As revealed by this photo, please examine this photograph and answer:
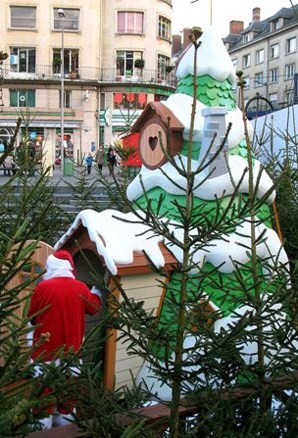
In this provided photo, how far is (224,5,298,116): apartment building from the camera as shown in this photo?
1748 inches

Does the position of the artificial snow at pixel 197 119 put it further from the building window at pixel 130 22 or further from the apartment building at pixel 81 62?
the building window at pixel 130 22

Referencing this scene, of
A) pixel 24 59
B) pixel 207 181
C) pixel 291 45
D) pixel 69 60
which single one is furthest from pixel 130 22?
pixel 207 181

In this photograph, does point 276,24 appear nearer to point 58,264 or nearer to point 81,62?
point 81,62

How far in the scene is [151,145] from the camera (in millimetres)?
4723

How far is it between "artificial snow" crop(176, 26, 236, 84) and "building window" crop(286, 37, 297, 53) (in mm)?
42080

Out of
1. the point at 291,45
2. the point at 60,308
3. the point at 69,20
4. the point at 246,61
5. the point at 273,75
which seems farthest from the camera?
the point at 246,61

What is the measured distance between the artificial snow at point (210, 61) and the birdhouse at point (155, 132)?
1.33ft

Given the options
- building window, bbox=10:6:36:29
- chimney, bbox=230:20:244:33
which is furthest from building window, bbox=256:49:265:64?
building window, bbox=10:6:36:29

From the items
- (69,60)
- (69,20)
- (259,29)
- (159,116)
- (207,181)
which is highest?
(259,29)

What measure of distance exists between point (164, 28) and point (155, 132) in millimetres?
31959

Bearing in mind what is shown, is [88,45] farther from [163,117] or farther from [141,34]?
[163,117]

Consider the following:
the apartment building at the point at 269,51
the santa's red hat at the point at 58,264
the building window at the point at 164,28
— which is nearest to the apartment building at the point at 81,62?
the building window at the point at 164,28

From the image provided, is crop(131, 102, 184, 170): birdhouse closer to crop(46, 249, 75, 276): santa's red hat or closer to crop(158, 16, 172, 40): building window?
crop(46, 249, 75, 276): santa's red hat

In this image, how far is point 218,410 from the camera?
7.11 feet
